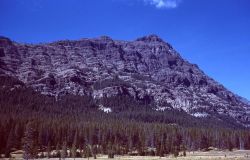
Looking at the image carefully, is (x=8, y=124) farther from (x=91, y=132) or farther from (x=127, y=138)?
(x=127, y=138)

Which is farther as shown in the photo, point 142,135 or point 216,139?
point 216,139

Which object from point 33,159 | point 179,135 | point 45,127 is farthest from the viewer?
point 179,135

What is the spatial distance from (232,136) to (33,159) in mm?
111923

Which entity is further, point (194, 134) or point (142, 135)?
point (194, 134)

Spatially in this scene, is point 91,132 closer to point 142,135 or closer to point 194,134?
point 142,135

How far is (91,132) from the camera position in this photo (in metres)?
160

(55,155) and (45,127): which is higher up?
(45,127)

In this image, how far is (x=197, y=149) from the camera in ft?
566

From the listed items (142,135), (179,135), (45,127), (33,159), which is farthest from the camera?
(179,135)

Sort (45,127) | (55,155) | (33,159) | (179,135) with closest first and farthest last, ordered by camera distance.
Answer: (33,159) < (55,155) < (45,127) < (179,135)

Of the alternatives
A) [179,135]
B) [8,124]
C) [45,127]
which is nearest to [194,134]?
[179,135]

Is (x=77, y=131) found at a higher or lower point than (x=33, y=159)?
higher

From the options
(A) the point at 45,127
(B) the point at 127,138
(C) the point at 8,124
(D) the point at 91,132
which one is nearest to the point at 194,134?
(B) the point at 127,138

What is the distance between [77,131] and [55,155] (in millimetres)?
32820
